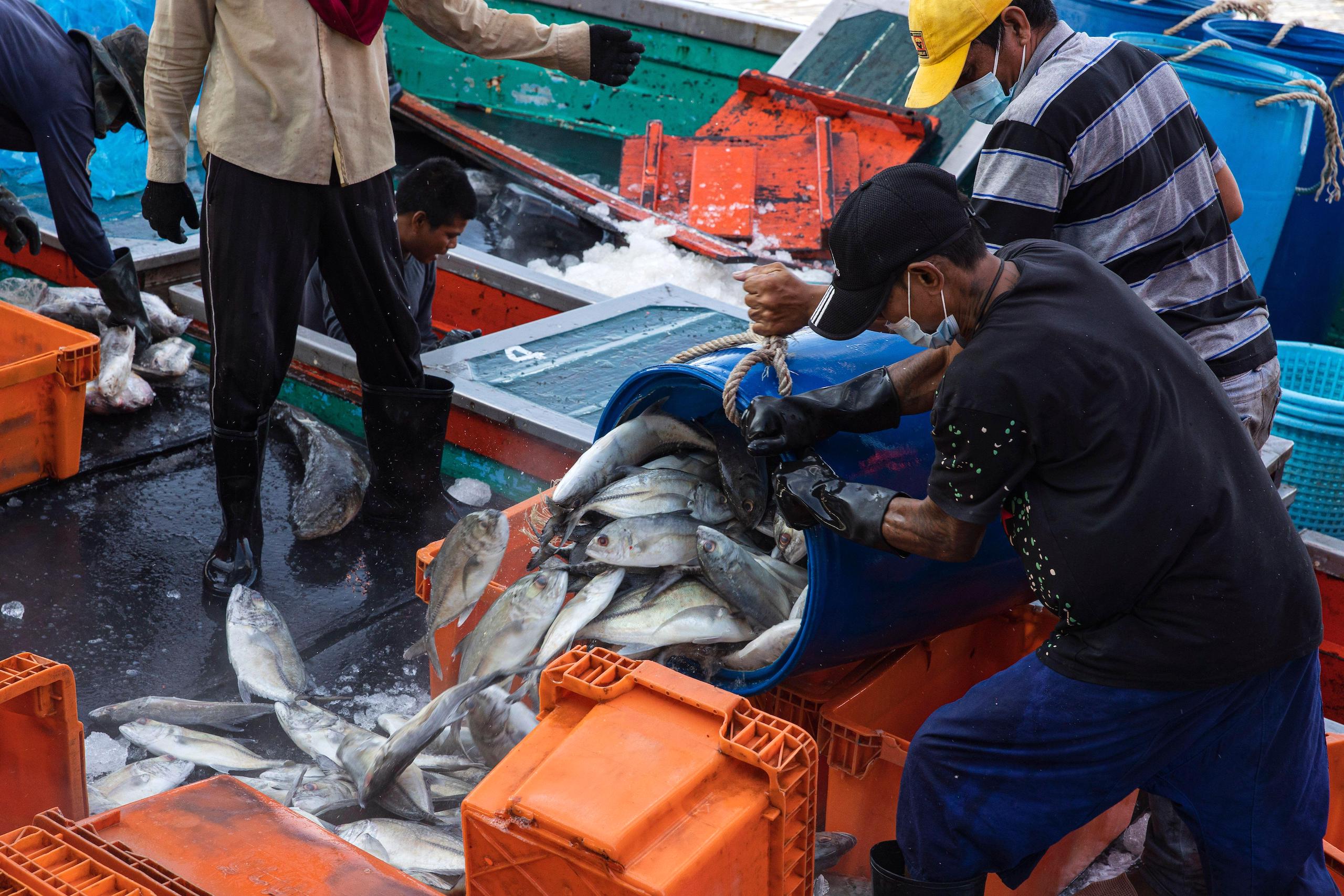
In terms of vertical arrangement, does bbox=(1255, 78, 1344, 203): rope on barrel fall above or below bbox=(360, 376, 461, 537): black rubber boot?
above

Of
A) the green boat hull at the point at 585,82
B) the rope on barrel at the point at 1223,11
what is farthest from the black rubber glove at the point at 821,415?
the green boat hull at the point at 585,82

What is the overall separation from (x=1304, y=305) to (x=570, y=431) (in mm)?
5124

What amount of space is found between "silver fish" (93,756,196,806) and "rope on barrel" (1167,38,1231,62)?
597 centimetres

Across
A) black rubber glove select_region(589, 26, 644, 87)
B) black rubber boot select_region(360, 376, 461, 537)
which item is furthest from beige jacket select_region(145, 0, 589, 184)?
black rubber boot select_region(360, 376, 461, 537)

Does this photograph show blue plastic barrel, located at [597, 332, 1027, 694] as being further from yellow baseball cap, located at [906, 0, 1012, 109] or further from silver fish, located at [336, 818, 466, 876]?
silver fish, located at [336, 818, 466, 876]

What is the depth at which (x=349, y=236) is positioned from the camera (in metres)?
4.09

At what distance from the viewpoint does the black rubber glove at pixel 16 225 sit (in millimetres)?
5711

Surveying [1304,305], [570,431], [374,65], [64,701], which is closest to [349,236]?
[374,65]

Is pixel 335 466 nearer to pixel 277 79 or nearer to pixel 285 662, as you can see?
pixel 285 662

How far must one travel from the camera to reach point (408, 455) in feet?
15.4

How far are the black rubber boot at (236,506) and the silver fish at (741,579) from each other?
202 centimetres

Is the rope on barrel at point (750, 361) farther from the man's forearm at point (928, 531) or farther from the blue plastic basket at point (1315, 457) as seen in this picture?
the blue plastic basket at point (1315, 457)

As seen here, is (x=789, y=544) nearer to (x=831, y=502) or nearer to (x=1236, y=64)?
(x=831, y=502)

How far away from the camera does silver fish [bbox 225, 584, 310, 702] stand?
3557 millimetres
